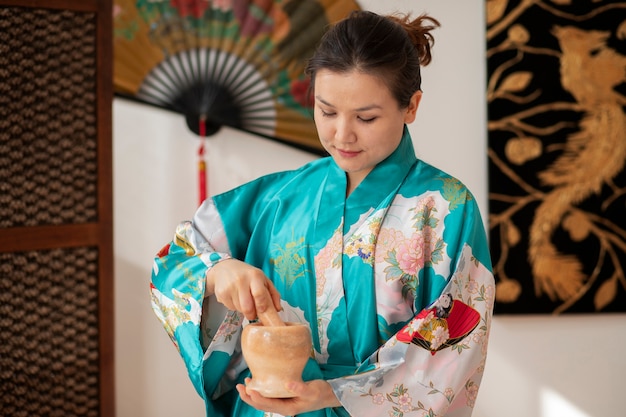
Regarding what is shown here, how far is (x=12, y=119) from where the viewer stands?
88.0 inches

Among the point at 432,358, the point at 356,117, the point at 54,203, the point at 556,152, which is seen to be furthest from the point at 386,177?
the point at 556,152

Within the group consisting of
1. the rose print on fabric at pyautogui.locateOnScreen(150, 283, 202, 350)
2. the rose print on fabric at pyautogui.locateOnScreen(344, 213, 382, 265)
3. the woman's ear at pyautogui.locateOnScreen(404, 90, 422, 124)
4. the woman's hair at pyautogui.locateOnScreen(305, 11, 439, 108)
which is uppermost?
the woman's hair at pyautogui.locateOnScreen(305, 11, 439, 108)

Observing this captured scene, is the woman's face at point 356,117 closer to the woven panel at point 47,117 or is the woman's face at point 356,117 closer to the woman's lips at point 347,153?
the woman's lips at point 347,153

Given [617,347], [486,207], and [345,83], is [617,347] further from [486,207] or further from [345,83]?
[345,83]

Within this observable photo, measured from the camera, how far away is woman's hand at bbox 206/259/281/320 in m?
1.15

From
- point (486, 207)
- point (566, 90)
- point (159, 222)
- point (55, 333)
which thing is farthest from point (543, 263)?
point (55, 333)

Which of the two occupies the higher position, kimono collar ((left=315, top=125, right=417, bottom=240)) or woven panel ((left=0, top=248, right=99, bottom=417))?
kimono collar ((left=315, top=125, right=417, bottom=240))

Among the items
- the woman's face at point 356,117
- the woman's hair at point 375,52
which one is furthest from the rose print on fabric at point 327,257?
the woman's hair at point 375,52

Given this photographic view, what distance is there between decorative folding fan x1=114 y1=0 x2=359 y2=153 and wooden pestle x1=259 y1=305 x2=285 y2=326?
6.14ft

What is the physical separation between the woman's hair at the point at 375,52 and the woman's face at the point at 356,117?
A: 0.01 meters

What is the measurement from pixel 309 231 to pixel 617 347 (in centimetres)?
226

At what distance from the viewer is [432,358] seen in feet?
4.02

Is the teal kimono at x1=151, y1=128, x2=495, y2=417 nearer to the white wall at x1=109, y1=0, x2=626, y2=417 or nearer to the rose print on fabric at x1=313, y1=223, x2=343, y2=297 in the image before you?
the rose print on fabric at x1=313, y1=223, x2=343, y2=297

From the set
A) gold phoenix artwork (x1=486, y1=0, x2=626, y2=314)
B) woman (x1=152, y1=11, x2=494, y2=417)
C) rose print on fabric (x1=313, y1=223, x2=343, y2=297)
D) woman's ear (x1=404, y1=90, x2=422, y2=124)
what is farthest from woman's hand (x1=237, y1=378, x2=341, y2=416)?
gold phoenix artwork (x1=486, y1=0, x2=626, y2=314)
